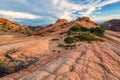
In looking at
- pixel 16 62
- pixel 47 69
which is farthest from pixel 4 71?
pixel 47 69

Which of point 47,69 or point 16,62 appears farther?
point 16,62

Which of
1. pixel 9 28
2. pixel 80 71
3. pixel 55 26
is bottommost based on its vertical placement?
pixel 55 26

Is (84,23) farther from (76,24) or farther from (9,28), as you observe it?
(9,28)

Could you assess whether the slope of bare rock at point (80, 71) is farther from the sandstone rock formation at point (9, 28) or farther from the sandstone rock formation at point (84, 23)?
the sandstone rock formation at point (9, 28)

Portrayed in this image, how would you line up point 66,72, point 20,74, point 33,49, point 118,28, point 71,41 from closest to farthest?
point 66,72 → point 20,74 → point 33,49 → point 71,41 → point 118,28

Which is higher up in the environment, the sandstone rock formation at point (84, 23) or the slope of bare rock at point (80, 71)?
the sandstone rock formation at point (84, 23)

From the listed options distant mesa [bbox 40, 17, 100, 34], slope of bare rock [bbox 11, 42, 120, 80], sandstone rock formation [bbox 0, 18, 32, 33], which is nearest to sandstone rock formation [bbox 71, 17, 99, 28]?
distant mesa [bbox 40, 17, 100, 34]

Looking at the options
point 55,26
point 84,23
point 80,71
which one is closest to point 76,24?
point 84,23

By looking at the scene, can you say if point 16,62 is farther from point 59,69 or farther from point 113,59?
point 113,59

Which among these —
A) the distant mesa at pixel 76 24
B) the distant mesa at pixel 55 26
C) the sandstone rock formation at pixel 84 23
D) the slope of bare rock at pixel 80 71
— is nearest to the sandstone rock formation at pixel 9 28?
the distant mesa at pixel 55 26

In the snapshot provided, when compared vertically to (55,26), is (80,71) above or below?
above

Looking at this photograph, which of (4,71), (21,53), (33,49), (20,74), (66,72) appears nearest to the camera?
(66,72)

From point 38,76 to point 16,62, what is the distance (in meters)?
7.99

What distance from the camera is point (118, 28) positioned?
417ft
